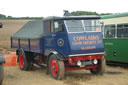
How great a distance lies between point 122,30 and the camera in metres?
11.3

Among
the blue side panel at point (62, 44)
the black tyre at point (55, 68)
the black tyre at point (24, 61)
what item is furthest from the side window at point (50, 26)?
the black tyre at point (24, 61)

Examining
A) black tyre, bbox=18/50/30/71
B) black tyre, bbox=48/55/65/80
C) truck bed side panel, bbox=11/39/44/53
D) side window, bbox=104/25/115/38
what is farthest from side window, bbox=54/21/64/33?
side window, bbox=104/25/115/38

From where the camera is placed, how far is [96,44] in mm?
8727

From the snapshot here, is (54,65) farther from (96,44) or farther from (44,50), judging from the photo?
(96,44)

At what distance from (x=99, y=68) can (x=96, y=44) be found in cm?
115

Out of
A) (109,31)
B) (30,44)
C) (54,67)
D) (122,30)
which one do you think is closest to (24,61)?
(30,44)

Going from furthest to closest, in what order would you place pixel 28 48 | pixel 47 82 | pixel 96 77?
pixel 28 48
pixel 96 77
pixel 47 82

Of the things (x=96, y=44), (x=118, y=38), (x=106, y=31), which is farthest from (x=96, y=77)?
(x=106, y=31)

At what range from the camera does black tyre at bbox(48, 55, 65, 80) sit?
834 cm

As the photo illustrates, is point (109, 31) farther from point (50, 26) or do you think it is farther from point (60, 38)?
point (60, 38)

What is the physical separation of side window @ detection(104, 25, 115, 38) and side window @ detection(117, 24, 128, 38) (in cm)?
41

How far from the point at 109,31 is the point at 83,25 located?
3.77m

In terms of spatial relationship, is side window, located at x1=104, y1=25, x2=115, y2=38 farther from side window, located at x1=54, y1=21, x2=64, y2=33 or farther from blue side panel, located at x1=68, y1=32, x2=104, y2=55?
side window, located at x1=54, y1=21, x2=64, y2=33

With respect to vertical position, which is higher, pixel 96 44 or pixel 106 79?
pixel 96 44
